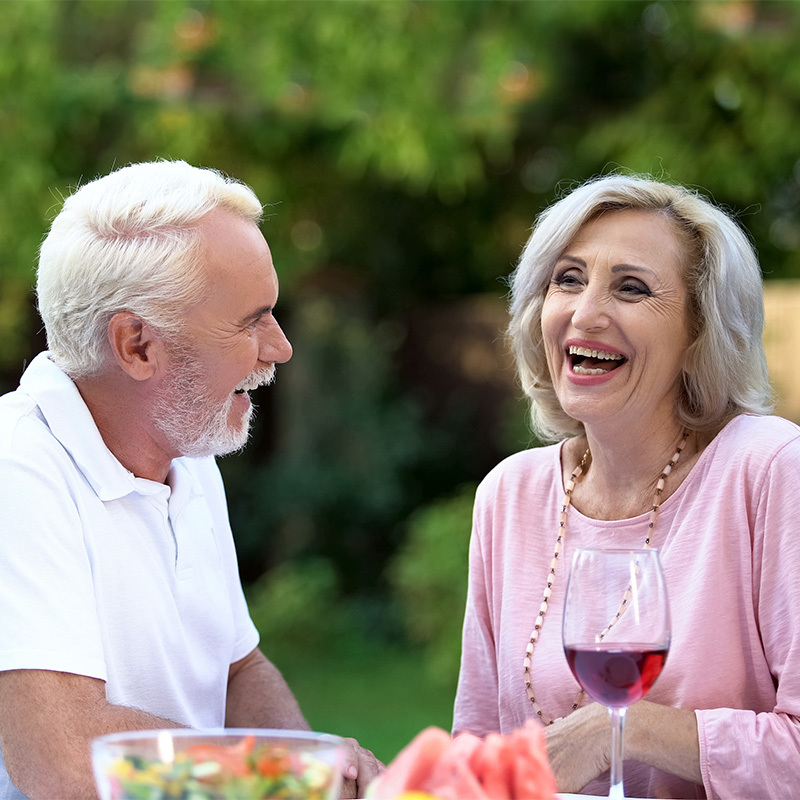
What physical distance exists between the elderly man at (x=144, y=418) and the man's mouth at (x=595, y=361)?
1.89 feet

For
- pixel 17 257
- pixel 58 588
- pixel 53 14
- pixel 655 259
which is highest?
pixel 53 14

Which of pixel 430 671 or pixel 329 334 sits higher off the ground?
pixel 329 334

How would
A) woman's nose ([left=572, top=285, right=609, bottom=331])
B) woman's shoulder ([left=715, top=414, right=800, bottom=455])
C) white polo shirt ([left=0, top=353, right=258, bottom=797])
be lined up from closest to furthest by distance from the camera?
white polo shirt ([left=0, top=353, right=258, bottom=797])
woman's shoulder ([left=715, top=414, right=800, bottom=455])
woman's nose ([left=572, top=285, right=609, bottom=331])

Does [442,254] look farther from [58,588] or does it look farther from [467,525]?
[58,588]

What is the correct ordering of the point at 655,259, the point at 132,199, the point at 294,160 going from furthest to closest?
the point at 294,160, the point at 655,259, the point at 132,199

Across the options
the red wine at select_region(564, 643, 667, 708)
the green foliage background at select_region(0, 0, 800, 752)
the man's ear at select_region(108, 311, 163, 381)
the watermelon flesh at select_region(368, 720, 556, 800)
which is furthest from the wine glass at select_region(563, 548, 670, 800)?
the green foliage background at select_region(0, 0, 800, 752)

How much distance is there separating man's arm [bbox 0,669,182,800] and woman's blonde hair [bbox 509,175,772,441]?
49.0 inches

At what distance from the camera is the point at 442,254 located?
344 inches

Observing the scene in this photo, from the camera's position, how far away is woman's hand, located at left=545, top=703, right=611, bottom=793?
1.93 meters

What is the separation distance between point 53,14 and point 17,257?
143cm

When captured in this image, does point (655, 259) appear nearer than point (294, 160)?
Yes

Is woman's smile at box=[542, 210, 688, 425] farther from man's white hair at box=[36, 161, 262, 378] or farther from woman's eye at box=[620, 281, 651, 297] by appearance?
man's white hair at box=[36, 161, 262, 378]

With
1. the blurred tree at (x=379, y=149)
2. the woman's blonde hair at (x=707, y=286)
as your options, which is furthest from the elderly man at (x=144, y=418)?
the blurred tree at (x=379, y=149)

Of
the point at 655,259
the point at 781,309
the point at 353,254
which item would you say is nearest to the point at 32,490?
the point at 655,259
